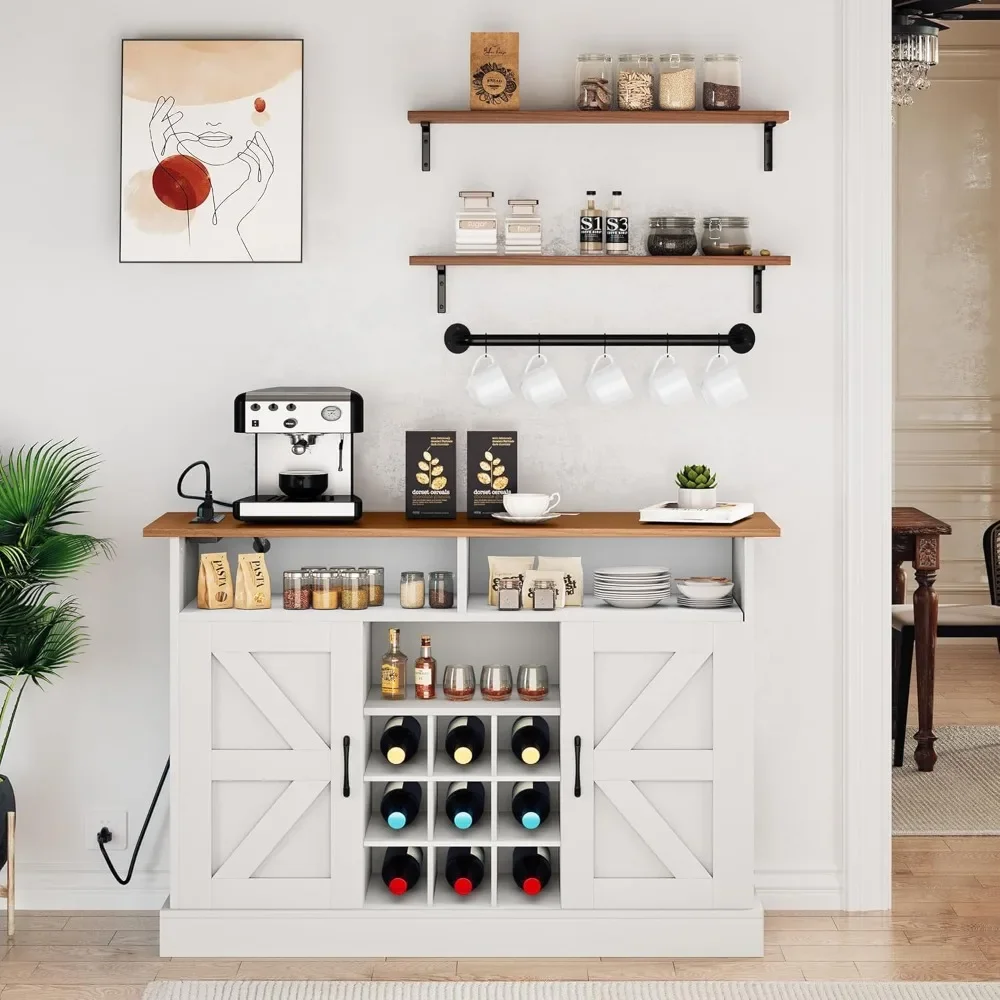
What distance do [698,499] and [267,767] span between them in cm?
127

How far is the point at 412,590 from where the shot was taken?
300cm

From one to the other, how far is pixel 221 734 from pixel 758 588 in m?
1.47

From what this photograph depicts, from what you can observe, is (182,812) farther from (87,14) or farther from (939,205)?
(939,205)

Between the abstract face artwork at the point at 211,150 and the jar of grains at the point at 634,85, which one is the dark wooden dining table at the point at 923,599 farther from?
the abstract face artwork at the point at 211,150

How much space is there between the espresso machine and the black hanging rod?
1.08ft

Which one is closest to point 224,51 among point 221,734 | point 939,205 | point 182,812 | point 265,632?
point 265,632

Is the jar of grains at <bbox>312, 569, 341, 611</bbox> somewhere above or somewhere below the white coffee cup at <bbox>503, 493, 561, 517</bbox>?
below

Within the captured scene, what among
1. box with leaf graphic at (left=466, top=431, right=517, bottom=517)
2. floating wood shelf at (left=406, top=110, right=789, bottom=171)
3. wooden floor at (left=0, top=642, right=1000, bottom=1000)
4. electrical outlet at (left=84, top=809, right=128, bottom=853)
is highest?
floating wood shelf at (left=406, top=110, right=789, bottom=171)

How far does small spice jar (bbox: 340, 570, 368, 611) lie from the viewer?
2.98 meters

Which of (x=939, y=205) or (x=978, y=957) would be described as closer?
(x=978, y=957)

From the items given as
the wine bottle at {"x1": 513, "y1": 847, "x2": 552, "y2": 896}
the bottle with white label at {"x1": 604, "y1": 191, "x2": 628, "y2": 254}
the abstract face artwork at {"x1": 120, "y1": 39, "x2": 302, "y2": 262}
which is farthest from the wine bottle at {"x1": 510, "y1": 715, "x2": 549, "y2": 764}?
the abstract face artwork at {"x1": 120, "y1": 39, "x2": 302, "y2": 262}

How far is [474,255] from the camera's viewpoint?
310 centimetres

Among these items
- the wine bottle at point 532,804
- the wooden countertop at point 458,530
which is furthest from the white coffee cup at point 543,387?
the wine bottle at point 532,804

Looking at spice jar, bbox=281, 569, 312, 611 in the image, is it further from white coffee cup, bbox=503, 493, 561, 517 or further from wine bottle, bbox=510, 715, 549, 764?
wine bottle, bbox=510, 715, 549, 764
